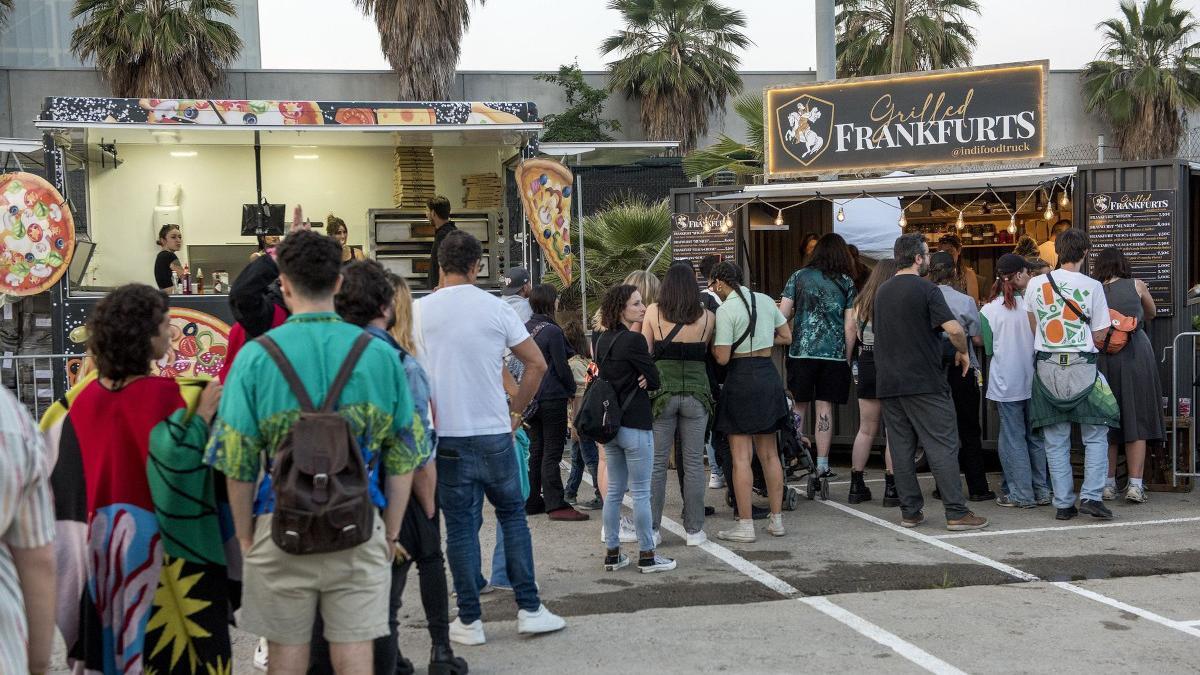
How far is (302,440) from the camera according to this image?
11.0ft

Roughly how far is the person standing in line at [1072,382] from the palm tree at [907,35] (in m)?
18.9

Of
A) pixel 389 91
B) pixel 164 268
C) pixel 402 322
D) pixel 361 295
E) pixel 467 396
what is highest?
pixel 389 91

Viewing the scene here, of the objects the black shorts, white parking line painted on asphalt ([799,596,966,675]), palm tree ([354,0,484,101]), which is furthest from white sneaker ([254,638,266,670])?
palm tree ([354,0,484,101])

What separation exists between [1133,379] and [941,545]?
218 cm

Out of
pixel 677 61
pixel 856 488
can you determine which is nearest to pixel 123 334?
pixel 856 488

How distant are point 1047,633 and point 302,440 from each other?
3.66 m

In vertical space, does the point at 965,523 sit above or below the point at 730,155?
below

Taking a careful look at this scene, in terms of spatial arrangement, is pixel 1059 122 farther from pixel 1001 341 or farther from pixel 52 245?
pixel 52 245

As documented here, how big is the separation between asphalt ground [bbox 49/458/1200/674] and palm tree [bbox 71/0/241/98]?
18836 millimetres

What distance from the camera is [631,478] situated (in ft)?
21.1

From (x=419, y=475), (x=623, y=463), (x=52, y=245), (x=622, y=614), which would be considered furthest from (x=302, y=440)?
(x=52, y=245)

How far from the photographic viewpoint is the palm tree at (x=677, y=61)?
28.3 meters

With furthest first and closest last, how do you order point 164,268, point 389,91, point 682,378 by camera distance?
1. point 389,91
2. point 164,268
3. point 682,378

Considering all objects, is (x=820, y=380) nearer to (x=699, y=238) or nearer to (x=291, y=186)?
(x=699, y=238)
